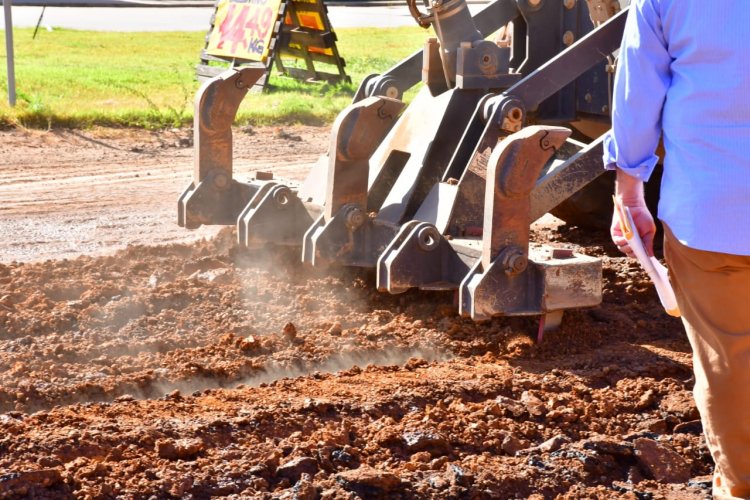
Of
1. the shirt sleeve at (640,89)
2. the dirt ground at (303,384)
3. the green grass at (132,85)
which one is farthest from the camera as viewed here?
the green grass at (132,85)

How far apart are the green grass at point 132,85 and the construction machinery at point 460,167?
21.0 feet

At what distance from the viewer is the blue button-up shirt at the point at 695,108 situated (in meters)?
3.23

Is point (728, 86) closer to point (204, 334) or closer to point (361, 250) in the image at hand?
point (361, 250)

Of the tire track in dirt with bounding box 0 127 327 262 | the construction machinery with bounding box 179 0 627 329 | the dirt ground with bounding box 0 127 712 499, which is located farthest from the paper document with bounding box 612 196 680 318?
the tire track in dirt with bounding box 0 127 327 262

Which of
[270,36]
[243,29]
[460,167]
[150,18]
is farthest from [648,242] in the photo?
[150,18]

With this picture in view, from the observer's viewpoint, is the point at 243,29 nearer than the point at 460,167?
No

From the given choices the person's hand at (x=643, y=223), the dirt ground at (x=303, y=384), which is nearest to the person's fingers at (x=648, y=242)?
the person's hand at (x=643, y=223)

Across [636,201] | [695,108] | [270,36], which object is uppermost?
[270,36]

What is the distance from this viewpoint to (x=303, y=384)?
5199 mm

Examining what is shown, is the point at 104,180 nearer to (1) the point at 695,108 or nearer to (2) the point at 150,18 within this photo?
(1) the point at 695,108

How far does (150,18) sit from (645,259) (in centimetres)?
3223

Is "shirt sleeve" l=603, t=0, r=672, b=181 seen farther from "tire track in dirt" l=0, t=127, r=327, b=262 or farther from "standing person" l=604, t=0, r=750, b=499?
"tire track in dirt" l=0, t=127, r=327, b=262

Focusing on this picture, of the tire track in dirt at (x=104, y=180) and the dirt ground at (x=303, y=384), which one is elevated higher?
the tire track in dirt at (x=104, y=180)

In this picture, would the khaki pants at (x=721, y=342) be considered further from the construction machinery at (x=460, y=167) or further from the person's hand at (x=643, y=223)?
the construction machinery at (x=460, y=167)
